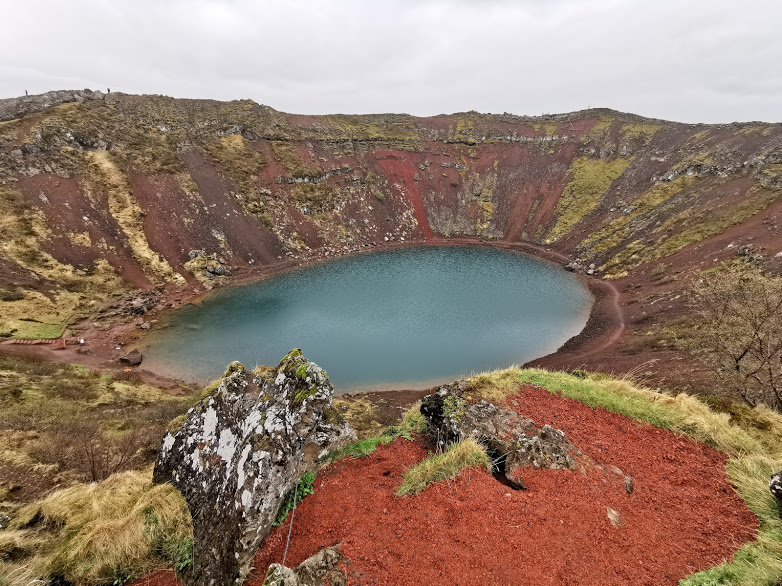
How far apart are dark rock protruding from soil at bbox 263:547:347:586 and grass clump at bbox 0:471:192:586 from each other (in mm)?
3152

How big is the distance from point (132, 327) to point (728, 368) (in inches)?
2077

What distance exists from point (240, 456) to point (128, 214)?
64.6 meters

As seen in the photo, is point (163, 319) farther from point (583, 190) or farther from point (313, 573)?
point (583, 190)

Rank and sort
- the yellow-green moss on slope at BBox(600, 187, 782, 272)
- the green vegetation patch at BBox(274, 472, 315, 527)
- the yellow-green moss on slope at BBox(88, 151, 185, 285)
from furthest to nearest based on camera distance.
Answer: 1. the yellow-green moss on slope at BBox(88, 151, 185, 285)
2. the yellow-green moss on slope at BBox(600, 187, 782, 272)
3. the green vegetation patch at BBox(274, 472, 315, 527)

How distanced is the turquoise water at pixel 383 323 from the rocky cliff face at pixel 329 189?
30.9ft

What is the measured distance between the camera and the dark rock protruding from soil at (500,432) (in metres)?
9.54

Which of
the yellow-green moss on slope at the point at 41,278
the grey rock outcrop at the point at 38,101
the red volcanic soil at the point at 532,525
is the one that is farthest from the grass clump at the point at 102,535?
the grey rock outcrop at the point at 38,101

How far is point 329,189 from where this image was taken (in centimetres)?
8356

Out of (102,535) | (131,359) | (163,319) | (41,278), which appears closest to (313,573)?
(102,535)

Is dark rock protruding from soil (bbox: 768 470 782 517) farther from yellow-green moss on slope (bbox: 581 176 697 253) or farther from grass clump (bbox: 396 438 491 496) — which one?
yellow-green moss on slope (bbox: 581 176 697 253)

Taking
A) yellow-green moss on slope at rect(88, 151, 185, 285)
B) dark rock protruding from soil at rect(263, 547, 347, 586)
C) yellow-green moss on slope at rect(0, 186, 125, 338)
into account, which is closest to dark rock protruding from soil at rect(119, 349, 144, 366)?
yellow-green moss on slope at rect(0, 186, 125, 338)

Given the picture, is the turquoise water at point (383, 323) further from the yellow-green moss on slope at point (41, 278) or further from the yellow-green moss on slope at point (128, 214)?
the yellow-green moss on slope at point (41, 278)

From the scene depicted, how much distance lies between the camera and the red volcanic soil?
680 cm

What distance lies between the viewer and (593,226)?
75125mm
